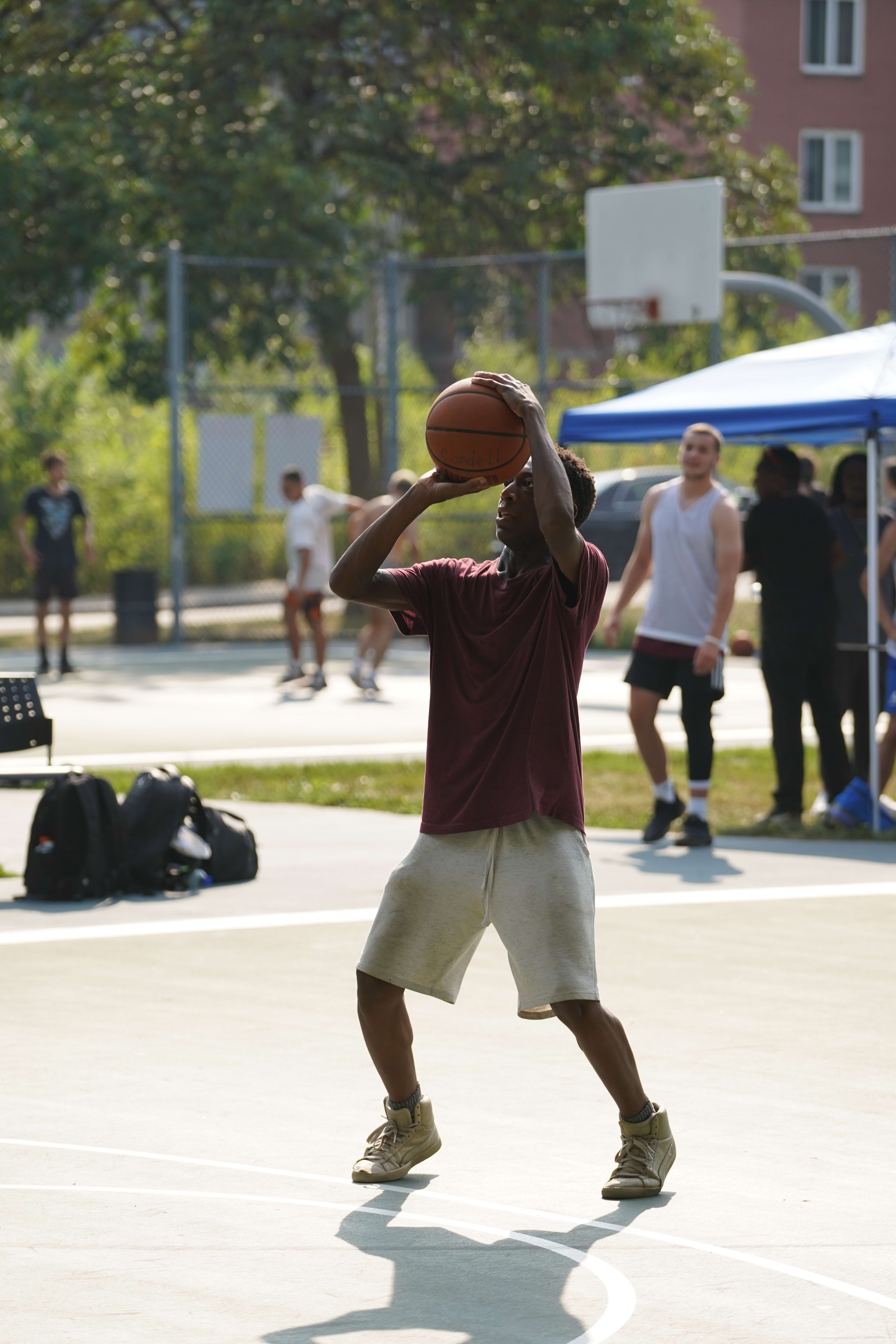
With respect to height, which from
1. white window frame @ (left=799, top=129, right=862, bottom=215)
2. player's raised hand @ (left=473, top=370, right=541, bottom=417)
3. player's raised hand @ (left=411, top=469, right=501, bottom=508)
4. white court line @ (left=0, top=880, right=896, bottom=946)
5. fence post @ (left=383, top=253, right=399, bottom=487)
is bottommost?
white court line @ (left=0, top=880, right=896, bottom=946)

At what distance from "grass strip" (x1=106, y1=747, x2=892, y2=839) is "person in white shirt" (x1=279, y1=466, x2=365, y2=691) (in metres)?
4.87

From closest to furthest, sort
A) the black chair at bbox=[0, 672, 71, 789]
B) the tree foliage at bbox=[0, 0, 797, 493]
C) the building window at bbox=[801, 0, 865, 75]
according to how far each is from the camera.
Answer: the black chair at bbox=[0, 672, 71, 789]
the tree foliage at bbox=[0, 0, 797, 493]
the building window at bbox=[801, 0, 865, 75]

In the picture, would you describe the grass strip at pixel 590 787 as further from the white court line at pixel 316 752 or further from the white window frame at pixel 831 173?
the white window frame at pixel 831 173

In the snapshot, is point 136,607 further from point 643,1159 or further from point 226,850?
point 643,1159

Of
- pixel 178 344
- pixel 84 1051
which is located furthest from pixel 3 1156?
pixel 178 344

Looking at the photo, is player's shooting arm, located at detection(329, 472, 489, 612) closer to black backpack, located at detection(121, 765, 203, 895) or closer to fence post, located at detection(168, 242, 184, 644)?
black backpack, located at detection(121, 765, 203, 895)

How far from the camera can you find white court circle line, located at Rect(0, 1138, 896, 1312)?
14.0 feet

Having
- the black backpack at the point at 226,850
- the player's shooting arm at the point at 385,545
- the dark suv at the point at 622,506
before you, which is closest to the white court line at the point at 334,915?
the black backpack at the point at 226,850

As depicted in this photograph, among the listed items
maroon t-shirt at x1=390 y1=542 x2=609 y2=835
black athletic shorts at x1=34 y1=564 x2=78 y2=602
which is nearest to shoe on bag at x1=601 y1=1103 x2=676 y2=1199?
maroon t-shirt at x1=390 y1=542 x2=609 y2=835

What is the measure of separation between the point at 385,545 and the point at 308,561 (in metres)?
13.2

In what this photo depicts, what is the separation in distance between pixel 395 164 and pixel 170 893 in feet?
58.4

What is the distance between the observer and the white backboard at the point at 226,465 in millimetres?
22250

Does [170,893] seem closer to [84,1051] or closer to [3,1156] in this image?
[84,1051]

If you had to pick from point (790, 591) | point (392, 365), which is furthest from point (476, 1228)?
point (392, 365)
